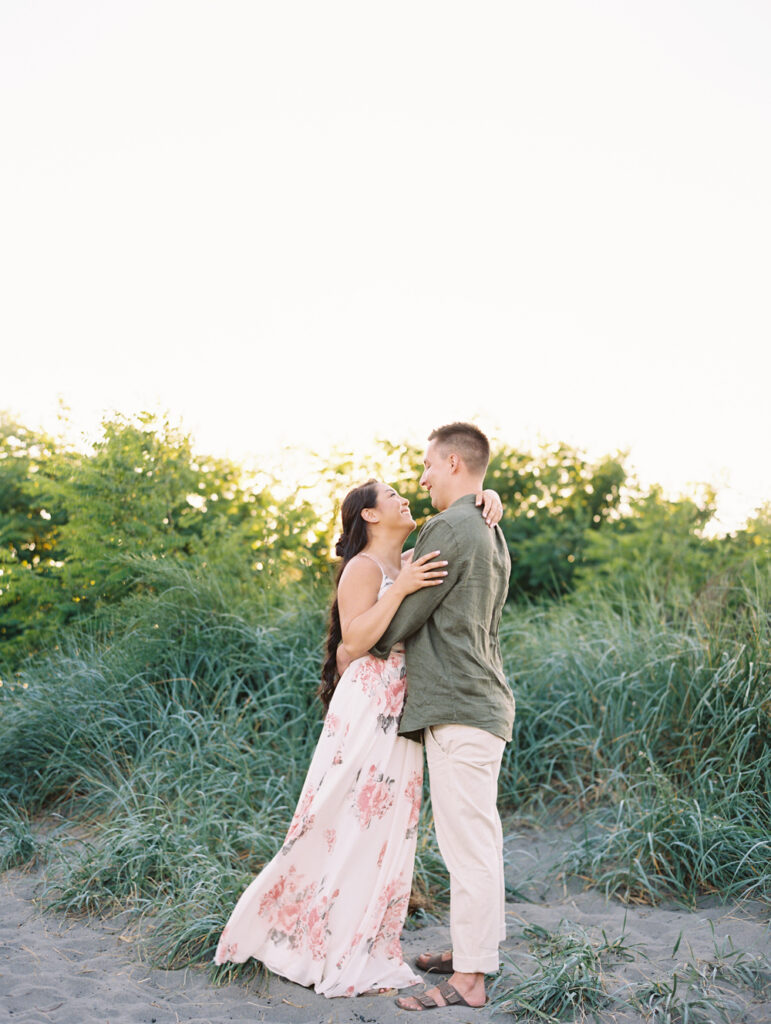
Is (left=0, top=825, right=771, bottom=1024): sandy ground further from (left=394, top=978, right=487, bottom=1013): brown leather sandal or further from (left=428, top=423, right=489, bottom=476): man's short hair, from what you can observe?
(left=428, top=423, right=489, bottom=476): man's short hair

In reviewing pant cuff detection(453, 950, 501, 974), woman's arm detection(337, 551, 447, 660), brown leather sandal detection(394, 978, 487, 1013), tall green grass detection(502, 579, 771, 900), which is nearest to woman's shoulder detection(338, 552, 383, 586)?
woman's arm detection(337, 551, 447, 660)

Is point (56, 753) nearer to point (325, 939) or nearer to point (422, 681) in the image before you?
point (325, 939)

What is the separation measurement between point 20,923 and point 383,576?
2320 millimetres

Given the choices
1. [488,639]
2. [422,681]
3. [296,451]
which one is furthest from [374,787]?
[296,451]

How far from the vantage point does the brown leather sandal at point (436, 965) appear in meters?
3.87

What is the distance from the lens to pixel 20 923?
425 cm

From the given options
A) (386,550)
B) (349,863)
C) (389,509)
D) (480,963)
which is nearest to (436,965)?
(480,963)

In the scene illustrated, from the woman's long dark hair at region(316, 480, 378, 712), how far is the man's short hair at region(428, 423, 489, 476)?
1.11 ft

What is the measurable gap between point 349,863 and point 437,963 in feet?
2.18

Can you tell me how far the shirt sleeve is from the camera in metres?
3.48

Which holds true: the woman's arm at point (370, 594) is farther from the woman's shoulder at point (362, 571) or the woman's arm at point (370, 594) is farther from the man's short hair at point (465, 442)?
the man's short hair at point (465, 442)

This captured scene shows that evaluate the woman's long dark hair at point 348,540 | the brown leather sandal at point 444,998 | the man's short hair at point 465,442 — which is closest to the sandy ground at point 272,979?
the brown leather sandal at point 444,998

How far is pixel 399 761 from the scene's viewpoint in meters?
3.67

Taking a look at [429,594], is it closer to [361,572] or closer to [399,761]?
[361,572]
